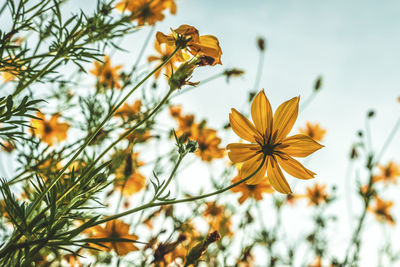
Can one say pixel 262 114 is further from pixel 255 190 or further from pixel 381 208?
pixel 381 208

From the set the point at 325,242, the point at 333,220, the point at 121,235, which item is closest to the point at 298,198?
the point at 333,220

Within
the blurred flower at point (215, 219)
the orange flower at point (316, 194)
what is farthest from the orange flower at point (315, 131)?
the blurred flower at point (215, 219)

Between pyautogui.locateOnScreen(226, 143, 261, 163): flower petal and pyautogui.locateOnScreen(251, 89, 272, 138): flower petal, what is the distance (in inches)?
2.0

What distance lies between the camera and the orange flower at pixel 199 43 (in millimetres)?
724

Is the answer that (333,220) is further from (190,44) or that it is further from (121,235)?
(190,44)

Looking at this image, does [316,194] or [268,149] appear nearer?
[268,149]

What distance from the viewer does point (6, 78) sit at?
1.21 metres

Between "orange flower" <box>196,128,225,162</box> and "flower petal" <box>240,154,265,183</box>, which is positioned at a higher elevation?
Answer: "orange flower" <box>196,128,225,162</box>

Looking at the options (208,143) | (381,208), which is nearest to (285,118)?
(208,143)

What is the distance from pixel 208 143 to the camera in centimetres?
211

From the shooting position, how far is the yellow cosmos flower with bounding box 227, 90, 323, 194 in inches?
31.3

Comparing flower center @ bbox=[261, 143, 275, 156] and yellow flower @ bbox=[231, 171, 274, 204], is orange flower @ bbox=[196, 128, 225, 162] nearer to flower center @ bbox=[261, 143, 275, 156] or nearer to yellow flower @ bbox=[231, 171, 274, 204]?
yellow flower @ bbox=[231, 171, 274, 204]

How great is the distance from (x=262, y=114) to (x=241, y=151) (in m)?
0.12

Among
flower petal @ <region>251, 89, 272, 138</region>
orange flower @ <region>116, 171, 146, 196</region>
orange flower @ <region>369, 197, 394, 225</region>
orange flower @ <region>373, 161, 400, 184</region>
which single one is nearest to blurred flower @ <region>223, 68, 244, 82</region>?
orange flower @ <region>116, 171, 146, 196</region>
